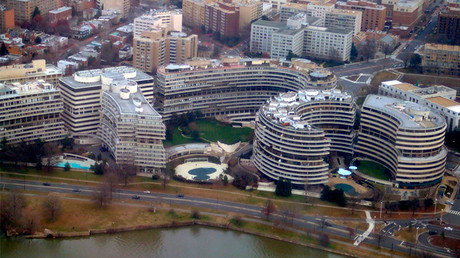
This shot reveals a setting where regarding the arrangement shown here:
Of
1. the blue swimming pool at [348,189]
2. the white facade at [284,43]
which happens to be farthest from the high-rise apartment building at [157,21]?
the blue swimming pool at [348,189]

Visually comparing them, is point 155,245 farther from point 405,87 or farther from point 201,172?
point 405,87

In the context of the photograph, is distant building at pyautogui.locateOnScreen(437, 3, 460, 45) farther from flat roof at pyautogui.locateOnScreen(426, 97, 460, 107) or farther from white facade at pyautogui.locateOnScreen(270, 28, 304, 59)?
flat roof at pyautogui.locateOnScreen(426, 97, 460, 107)

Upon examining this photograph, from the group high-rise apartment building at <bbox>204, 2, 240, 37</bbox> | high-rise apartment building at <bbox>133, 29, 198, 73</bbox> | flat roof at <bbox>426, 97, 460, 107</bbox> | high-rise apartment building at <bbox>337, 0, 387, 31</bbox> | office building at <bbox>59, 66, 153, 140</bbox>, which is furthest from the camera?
high-rise apartment building at <bbox>337, 0, 387, 31</bbox>

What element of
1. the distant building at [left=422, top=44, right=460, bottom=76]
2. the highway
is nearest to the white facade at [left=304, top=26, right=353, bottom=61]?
the distant building at [left=422, top=44, right=460, bottom=76]

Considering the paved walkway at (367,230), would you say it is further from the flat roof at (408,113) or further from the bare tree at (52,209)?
the bare tree at (52,209)

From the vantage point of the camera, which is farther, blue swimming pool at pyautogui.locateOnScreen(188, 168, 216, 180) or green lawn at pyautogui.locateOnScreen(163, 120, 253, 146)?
green lawn at pyautogui.locateOnScreen(163, 120, 253, 146)

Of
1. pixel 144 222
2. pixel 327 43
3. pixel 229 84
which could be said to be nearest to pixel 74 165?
pixel 144 222
